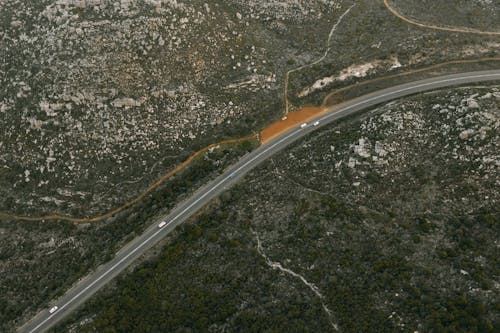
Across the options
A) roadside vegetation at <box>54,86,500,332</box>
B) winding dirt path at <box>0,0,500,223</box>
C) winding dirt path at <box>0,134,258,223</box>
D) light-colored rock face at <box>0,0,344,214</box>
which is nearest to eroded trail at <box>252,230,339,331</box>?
roadside vegetation at <box>54,86,500,332</box>

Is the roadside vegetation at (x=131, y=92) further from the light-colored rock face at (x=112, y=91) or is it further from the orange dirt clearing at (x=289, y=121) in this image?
the orange dirt clearing at (x=289, y=121)

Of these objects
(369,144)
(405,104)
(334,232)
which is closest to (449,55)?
(405,104)

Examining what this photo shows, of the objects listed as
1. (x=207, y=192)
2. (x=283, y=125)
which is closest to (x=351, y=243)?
(x=207, y=192)

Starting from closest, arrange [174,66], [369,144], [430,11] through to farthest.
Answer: [369,144], [174,66], [430,11]

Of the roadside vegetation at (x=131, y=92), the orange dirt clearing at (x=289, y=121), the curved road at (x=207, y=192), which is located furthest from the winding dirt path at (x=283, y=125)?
the curved road at (x=207, y=192)

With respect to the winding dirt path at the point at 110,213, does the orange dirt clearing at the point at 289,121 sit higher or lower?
lower

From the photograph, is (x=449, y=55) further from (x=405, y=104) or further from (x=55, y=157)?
(x=55, y=157)

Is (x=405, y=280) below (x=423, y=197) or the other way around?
below
